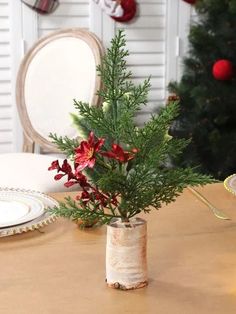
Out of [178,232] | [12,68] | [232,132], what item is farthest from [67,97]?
[178,232]

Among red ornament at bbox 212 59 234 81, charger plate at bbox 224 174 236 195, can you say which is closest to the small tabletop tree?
charger plate at bbox 224 174 236 195

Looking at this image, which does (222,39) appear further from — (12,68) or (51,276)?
(51,276)

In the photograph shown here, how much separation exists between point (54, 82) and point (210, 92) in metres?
0.64

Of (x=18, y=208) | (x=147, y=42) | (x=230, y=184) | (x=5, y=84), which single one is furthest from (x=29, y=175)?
(x=147, y=42)

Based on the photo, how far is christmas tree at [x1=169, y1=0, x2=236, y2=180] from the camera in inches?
95.8

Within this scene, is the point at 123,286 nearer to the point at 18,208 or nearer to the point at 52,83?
the point at 18,208

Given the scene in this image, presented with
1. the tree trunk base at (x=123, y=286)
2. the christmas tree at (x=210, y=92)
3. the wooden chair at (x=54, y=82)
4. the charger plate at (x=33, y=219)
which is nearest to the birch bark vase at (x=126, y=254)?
the tree trunk base at (x=123, y=286)

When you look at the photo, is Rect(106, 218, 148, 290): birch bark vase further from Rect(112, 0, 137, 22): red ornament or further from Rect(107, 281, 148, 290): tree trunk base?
Rect(112, 0, 137, 22): red ornament

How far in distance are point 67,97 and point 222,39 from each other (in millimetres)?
698

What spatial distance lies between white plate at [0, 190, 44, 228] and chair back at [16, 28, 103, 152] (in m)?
0.97

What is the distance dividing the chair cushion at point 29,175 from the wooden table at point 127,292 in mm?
583

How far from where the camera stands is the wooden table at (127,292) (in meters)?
0.86

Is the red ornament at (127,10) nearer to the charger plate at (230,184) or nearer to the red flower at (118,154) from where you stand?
the charger plate at (230,184)

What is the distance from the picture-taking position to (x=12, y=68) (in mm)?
2539
